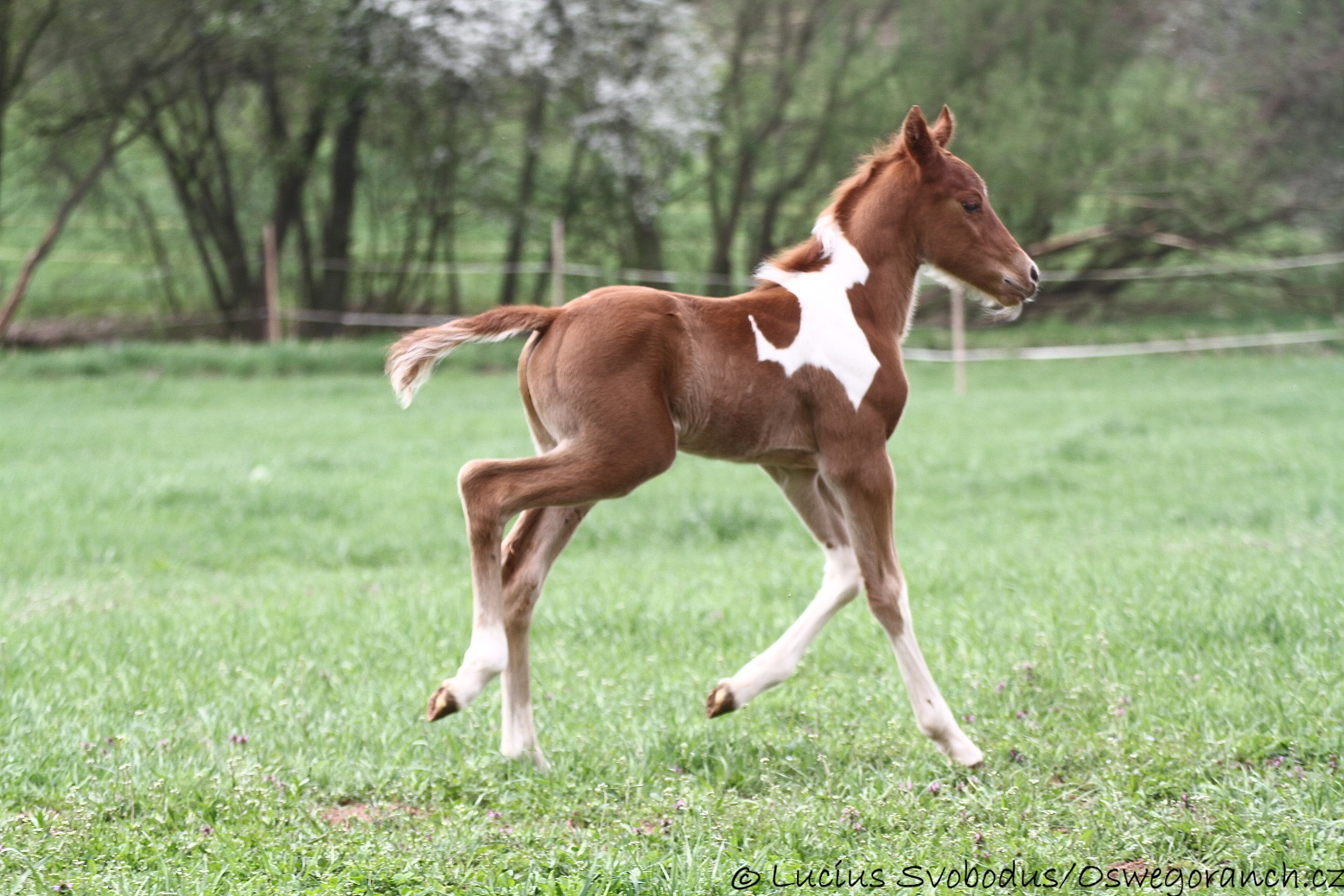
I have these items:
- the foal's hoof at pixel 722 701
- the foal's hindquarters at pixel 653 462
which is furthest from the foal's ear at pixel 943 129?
the foal's hoof at pixel 722 701

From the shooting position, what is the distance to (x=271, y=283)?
18.7m

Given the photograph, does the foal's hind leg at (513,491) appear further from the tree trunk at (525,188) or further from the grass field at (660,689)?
the tree trunk at (525,188)

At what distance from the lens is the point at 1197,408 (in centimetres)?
1361

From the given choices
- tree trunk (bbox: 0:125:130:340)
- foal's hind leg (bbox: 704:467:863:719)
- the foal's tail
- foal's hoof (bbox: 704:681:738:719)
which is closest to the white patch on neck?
foal's hind leg (bbox: 704:467:863:719)

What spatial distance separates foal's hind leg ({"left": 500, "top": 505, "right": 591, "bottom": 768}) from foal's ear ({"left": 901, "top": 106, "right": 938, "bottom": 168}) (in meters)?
1.42

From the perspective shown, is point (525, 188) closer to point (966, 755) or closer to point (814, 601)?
point (814, 601)

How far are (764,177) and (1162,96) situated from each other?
671 centimetres

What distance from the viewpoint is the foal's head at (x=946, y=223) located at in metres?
3.81

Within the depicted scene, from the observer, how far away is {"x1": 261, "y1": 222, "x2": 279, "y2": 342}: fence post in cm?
1855

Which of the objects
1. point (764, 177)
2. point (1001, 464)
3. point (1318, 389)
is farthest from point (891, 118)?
point (1001, 464)

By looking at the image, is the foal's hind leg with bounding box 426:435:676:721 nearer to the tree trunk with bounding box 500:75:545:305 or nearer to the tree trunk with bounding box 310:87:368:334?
the tree trunk with bounding box 500:75:545:305

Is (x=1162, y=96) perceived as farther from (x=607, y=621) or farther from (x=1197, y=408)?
(x=607, y=621)

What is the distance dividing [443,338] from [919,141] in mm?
1500

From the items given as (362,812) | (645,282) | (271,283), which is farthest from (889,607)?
(645,282)
